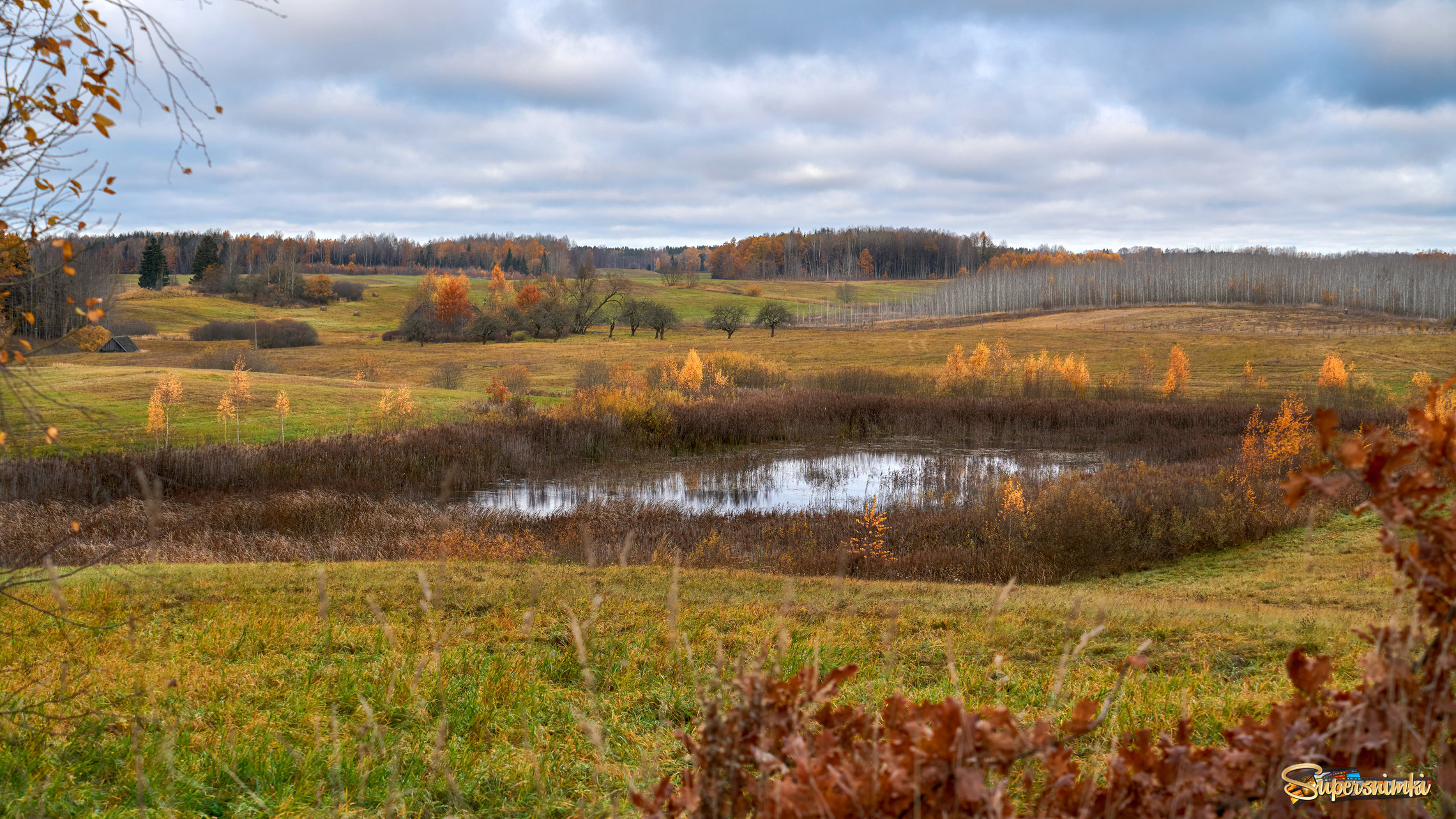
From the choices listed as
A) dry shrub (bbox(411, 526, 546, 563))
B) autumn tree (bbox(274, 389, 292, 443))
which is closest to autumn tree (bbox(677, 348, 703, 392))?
autumn tree (bbox(274, 389, 292, 443))

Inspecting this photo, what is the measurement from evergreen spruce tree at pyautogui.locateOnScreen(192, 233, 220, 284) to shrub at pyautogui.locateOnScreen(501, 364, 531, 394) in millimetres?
76058

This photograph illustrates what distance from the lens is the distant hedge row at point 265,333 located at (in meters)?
69.4

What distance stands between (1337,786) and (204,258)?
127 m

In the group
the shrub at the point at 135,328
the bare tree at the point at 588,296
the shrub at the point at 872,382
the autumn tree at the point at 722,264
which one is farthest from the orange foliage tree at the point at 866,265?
the shrub at the point at 872,382

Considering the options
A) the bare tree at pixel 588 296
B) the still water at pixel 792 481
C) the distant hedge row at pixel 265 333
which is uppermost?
the bare tree at pixel 588 296

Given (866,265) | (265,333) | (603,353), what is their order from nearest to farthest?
(603,353)
(265,333)
(866,265)

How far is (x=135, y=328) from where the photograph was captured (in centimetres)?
7075

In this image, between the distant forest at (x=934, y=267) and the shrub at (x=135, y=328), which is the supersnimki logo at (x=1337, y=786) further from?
the shrub at (x=135, y=328)

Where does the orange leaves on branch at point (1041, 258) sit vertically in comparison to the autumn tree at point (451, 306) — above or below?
above

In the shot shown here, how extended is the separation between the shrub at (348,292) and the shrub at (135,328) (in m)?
35.8

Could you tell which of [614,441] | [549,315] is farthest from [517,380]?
[549,315]

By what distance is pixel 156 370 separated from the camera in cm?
3503

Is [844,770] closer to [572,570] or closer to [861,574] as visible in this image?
[572,570]

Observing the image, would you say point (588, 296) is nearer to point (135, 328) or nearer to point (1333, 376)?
point (135, 328)
